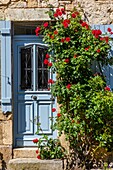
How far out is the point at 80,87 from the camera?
660 cm

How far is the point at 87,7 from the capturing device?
7.10m

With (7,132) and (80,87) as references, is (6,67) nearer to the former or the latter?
(7,132)

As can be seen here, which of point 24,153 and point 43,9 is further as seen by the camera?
point 24,153

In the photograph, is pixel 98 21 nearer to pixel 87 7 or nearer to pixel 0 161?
pixel 87 7

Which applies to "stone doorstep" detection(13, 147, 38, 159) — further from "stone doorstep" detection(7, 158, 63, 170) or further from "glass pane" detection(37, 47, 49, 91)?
"glass pane" detection(37, 47, 49, 91)

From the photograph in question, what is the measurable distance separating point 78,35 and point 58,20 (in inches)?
17.4

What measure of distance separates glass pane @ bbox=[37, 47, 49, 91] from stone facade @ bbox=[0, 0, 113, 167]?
0.61 meters

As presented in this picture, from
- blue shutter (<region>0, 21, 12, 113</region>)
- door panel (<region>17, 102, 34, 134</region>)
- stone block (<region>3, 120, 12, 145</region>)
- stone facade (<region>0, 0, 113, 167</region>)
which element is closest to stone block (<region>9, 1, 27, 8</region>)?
stone facade (<region>0, 0, 113, 167</region>)

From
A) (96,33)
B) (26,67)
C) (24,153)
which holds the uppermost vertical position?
(96,33)

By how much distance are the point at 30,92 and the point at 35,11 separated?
144 cm

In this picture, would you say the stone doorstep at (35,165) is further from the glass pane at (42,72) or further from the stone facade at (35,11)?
the glass pane at (42,72)

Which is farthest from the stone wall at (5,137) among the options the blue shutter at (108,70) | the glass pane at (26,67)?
the blue shutter at (108,70)

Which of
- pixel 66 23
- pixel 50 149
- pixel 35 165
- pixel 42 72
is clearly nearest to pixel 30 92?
pixel 42 72

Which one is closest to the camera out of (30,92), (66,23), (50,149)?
(66,23)
